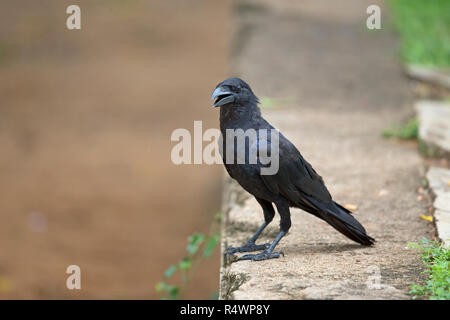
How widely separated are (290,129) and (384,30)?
17.7ft

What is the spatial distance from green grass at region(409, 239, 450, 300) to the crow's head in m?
1.16

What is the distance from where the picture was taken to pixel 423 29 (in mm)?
10406

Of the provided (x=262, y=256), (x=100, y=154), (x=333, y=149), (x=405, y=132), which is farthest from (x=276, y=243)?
(x=100, y=154)

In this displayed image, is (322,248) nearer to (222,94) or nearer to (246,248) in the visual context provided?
(246,248)

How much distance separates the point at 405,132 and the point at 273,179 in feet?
10.3

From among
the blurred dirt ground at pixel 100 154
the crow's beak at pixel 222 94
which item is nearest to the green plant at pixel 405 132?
the blurred dirt ground at pixel 100 154

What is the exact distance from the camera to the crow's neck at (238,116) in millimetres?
3594

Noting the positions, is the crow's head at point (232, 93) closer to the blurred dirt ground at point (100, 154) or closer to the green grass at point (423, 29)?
the blurred dirt ground at point (100, 154)

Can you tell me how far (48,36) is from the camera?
15.2 meters

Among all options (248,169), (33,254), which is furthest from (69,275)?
(248,169)

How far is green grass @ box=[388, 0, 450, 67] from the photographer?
356 inches

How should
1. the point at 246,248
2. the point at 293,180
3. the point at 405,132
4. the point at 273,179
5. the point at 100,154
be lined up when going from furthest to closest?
the point at 100,154 < the point at 405,132 < the point at 246,248 < the point at 293,180 < the point at 273,179

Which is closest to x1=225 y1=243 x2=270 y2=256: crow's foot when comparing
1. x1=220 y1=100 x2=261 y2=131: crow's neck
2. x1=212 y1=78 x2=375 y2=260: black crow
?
x1=212 y1=78 x2=375 y2=260: black crow

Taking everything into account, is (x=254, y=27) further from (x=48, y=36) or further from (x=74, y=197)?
(x=48, y=36)
